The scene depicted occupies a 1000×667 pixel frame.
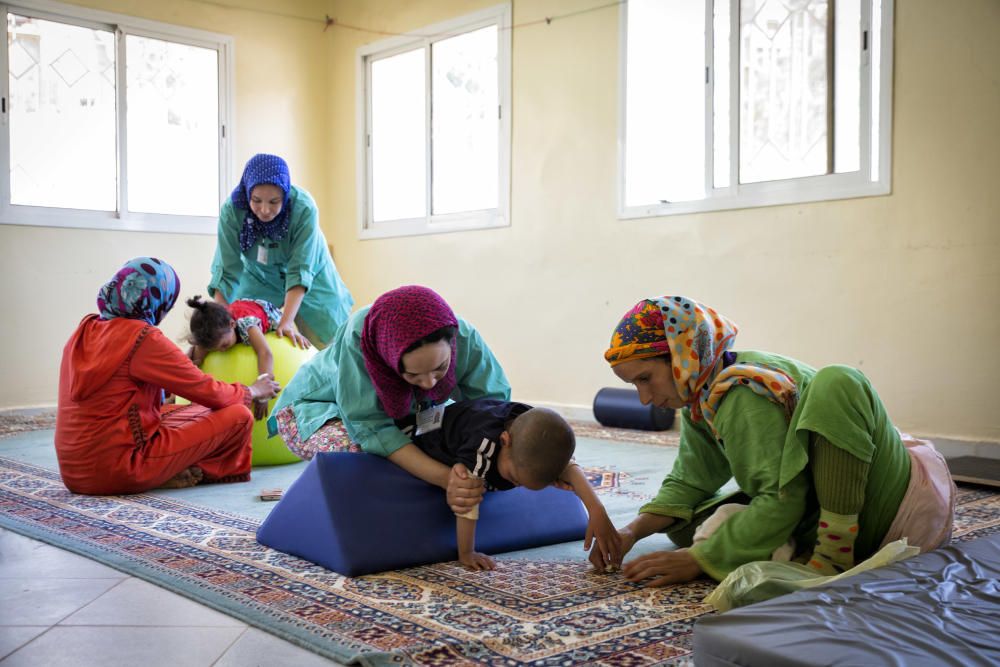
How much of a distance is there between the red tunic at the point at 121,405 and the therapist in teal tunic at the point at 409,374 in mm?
944

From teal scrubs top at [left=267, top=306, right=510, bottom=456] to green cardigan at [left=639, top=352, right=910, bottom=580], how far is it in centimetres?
73

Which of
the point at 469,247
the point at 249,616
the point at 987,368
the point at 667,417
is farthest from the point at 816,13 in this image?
the point at 249,616

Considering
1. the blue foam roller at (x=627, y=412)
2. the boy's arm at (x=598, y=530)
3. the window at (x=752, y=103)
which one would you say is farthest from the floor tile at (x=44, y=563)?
the window at (x=752, y=103)

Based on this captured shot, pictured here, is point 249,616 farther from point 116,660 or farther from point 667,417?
point 667,417

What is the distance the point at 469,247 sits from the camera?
6562 mm

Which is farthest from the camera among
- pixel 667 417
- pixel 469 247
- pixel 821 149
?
pixel 469 247

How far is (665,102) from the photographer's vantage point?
17.9 ft

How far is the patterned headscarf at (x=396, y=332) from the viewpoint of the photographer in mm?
2240

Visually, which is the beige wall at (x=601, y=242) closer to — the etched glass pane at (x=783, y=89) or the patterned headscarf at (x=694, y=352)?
the etched glass pane at (x=783, y=89)

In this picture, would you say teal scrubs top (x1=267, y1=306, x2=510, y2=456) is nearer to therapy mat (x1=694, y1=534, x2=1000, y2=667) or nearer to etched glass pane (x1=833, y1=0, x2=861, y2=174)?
therapy mat (x1=694, y1=534, x2=1000, y2=667)

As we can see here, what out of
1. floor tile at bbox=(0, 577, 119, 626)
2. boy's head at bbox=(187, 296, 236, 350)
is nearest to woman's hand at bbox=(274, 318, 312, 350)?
boy's head at bbox=(187, 296, 236, 350)

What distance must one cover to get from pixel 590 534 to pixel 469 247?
14.7 feet

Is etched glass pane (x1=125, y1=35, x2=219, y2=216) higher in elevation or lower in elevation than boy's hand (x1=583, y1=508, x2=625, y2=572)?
higher

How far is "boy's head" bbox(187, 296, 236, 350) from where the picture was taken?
3785 millimetres
